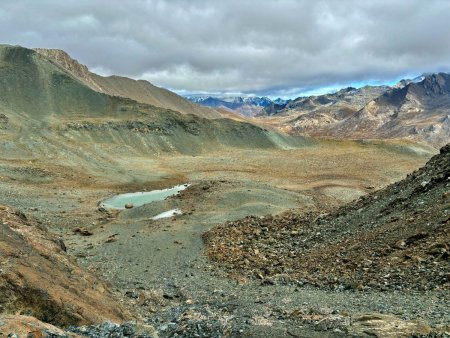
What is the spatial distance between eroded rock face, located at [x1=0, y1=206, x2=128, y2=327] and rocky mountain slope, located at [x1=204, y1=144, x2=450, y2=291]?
23.3 feet

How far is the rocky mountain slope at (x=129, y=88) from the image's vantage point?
148 m

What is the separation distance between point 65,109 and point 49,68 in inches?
684

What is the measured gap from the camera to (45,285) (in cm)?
1056

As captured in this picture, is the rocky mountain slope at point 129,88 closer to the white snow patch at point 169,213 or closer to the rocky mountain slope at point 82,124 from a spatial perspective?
the rocky mountain slope at point 82,124

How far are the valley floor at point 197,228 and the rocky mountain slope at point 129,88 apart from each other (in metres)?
90.6

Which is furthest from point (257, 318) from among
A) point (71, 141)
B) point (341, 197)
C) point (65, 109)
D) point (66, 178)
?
point (65, 109)

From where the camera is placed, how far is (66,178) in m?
49.0

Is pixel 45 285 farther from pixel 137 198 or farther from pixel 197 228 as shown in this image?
pixel 137 198

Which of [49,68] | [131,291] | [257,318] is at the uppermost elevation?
[49,68]

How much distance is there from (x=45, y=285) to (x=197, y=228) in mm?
17624

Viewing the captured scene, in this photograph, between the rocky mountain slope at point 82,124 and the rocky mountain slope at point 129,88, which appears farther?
the rocky mountain slope at point 129,88

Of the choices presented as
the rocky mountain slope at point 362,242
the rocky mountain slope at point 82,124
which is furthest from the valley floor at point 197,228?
the rocky mountain slope at point 82,124

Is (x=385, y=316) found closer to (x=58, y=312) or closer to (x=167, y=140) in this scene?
(x=58, y=312)

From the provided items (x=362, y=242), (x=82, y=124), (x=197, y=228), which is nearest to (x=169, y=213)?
(x=197, y=228)
